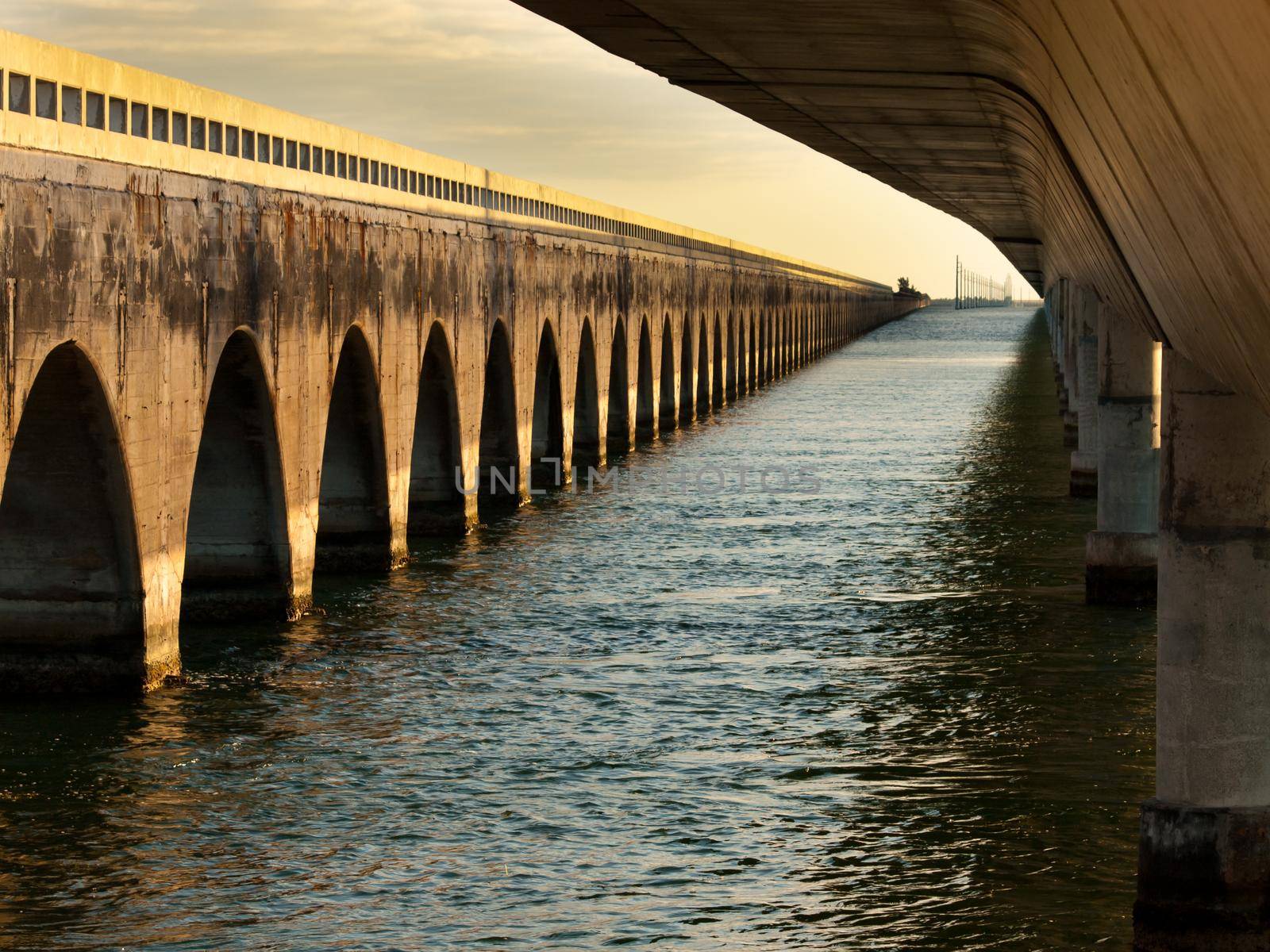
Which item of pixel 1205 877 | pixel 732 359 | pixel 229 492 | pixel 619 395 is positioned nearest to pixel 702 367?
pixel 732 359

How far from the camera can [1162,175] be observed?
7.65 metres

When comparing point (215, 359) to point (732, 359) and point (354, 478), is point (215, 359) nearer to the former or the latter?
point (354, 478)

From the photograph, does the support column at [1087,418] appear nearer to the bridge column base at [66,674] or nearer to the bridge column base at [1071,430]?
the bridge column base at [1071,430]

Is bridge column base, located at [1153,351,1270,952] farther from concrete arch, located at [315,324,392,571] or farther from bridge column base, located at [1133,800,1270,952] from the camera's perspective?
concrete arch, located at [315,324,392,571]

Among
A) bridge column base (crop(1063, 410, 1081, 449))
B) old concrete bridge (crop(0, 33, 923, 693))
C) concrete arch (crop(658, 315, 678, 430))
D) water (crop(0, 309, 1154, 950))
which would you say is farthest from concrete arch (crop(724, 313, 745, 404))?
water (crop(0, 309, 1154, 950))

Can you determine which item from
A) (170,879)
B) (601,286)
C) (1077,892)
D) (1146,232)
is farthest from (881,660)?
(601,286)

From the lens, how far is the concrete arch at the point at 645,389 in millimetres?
67938

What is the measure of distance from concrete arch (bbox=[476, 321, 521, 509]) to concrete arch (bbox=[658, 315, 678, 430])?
1165 inches

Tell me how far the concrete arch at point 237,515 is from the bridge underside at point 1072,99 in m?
11.4

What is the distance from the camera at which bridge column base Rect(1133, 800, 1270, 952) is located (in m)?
13.6

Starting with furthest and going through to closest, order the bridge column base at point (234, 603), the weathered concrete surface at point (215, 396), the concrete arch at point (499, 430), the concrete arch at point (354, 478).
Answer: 1. the concrete arch at point (499, 430)
2. the concrete arch at point (354, 478)
3. the bridge column base at point (234, 603)
4. the weathered concrete surface at point (215, 396)

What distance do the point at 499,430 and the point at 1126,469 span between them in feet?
59.4

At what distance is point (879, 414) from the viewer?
7681cm

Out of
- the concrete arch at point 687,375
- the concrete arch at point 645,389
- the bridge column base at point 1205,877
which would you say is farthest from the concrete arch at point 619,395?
the bridge column base at point 1205,877
